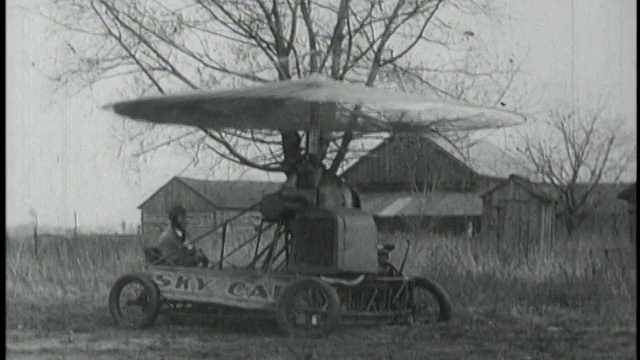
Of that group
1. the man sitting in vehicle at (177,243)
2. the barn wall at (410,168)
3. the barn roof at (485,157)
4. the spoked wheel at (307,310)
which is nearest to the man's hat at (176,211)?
the man sitting in vehicle at (177,243)

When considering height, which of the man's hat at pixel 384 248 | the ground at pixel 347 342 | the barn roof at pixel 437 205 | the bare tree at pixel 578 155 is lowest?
the ground at pixel 347 342

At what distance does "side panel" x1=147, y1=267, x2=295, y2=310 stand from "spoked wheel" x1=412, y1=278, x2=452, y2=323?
1452 millimetres

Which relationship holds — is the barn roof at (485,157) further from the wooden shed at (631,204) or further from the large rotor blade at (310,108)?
the wooden shed at (631,204)

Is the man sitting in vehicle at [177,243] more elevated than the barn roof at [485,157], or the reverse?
the barn roof at [485,157]

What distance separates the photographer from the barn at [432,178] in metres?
12.4

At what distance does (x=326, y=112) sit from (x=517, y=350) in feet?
11.7

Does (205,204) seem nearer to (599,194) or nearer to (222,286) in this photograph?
(222,286)

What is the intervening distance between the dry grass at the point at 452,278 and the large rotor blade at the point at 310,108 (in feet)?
5.14

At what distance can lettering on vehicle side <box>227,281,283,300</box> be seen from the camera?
9836 mm

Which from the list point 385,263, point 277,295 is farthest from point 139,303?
point 385,263

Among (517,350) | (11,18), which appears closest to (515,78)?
(517,350)

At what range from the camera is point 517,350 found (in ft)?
29.7

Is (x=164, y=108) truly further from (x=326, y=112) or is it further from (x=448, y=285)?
(x=448, y=285)

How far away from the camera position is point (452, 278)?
39.2 ft
